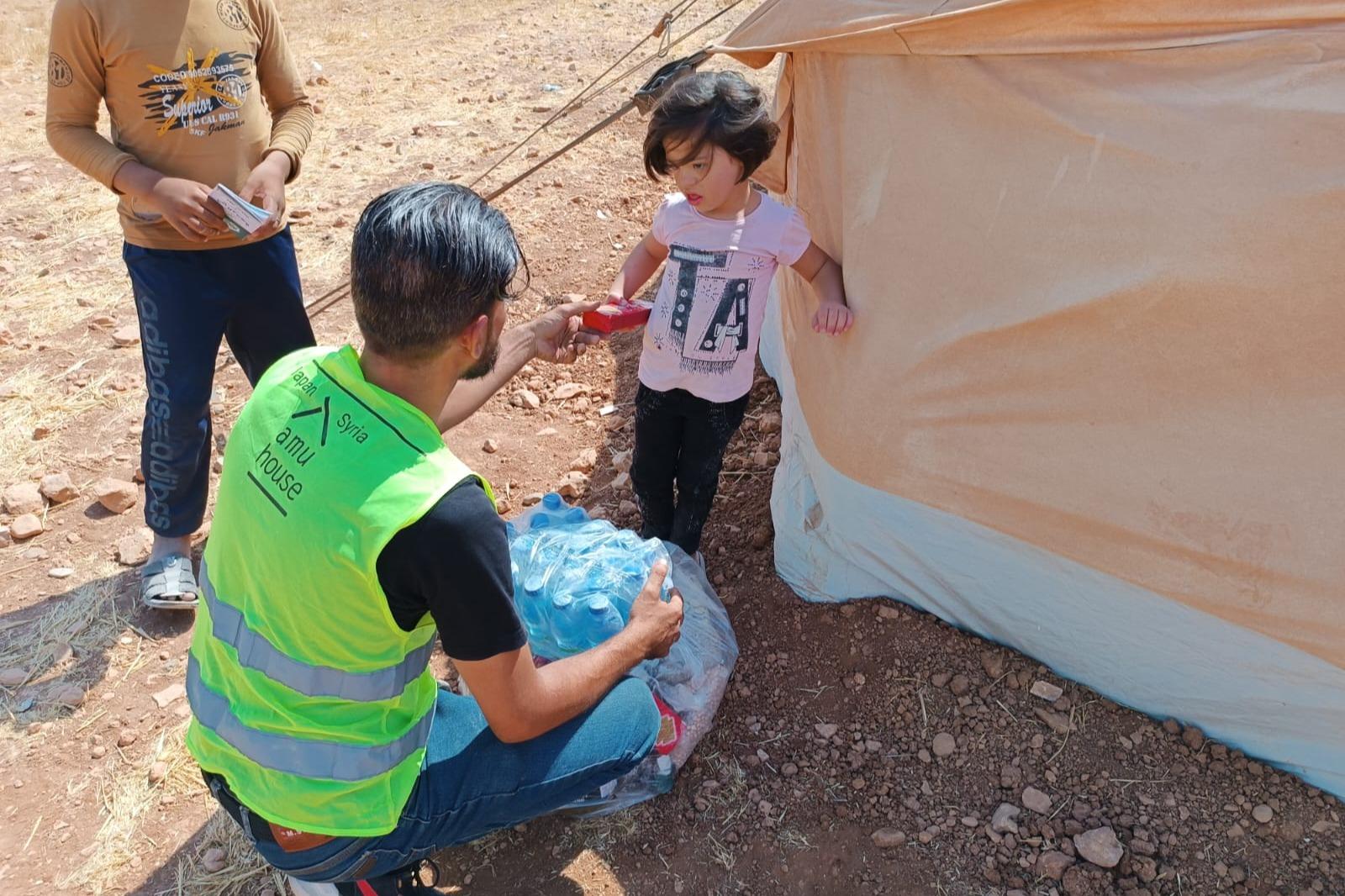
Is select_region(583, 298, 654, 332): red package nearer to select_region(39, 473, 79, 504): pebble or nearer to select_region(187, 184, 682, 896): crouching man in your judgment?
select_region(187, 184, 682, 896): crouching man

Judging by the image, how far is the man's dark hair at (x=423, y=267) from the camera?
1.59m

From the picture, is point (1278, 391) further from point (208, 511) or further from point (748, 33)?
point (208, 511)

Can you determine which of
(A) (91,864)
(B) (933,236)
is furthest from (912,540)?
(A) (91,864)

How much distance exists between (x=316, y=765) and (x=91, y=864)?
1101 millimetres

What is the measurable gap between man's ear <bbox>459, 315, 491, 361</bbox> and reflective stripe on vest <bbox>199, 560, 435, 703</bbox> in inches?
21.7

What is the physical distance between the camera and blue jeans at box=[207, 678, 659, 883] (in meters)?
1.85

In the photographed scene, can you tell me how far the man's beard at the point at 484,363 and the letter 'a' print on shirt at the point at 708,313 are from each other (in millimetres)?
868

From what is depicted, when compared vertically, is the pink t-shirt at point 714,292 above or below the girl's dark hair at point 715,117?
below

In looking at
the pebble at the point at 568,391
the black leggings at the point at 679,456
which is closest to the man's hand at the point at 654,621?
the black leggings at the point at 679,456

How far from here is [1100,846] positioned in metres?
2.14

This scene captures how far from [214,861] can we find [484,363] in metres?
1.49

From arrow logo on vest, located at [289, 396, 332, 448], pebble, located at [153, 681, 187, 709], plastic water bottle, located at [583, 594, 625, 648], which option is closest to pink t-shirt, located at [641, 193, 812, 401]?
plastic water bottle, located at [583, 594, 625, 648]

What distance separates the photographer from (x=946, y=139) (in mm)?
2281

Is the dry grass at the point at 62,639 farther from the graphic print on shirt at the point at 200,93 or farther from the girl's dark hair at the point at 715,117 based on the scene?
the girl's dark hair at the point at 715,117
